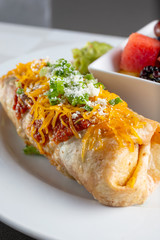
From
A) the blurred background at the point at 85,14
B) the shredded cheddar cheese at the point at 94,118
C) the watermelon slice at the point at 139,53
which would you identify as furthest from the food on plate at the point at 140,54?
the blurred background at the point at 85,14

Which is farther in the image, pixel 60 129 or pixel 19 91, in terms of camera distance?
pixel 19 91

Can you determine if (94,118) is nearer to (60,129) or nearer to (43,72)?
(60,129)

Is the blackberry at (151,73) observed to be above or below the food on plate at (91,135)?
above

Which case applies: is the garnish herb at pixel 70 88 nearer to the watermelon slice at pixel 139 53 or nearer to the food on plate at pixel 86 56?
the watermelon slice at pixel 139 53

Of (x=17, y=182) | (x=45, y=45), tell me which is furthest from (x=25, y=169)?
(x=45, y=45)

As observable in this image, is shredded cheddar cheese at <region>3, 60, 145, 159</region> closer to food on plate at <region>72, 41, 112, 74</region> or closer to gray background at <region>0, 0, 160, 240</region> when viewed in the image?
food on plate at <region>72, 41, 112, 74</region>

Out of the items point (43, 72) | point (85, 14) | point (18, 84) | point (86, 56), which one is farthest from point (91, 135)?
point (85, 14)
